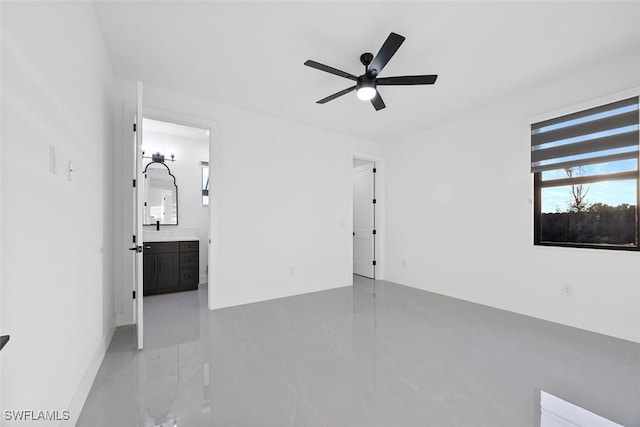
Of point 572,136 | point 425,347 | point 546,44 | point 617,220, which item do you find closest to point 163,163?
point 425,347

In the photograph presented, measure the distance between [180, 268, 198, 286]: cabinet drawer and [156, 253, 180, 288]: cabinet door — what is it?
A: 6cm

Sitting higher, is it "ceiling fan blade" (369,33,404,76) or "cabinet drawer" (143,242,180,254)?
"ceiling fan blade" (369,33,404,76)

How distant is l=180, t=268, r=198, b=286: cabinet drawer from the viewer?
173 inches

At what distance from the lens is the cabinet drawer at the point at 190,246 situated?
174 inches

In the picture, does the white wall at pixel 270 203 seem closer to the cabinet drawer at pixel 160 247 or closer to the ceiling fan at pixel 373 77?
the cabinet drawer at pixel 160 247

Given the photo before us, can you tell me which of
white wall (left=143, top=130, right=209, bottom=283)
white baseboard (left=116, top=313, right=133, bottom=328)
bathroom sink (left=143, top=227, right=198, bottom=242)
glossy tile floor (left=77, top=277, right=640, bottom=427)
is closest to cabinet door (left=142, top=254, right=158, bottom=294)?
bathroom sink (left=143, top=227, right=198, bottom=242)

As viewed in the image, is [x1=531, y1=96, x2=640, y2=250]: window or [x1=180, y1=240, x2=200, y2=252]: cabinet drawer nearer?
[x1=531, y1=96, x2=640, y2=250]: window

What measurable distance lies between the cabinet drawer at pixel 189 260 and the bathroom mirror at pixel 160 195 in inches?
32.0

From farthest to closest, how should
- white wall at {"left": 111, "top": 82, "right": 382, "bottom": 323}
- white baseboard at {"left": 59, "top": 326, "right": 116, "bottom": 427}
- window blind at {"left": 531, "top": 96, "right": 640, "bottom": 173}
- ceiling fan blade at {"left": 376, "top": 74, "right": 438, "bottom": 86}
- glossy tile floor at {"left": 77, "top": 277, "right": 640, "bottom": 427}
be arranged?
1. white wall at {"left": 111, "top": 82, "right": 382, "bottom": 323}
2. window blind at {"left": 531, "top": 96, "right": 640, "bottom": 173}
3. ceiling fan blade at {"left": 376, "top": 74, "right": 438, "bottom": 86}
4. glossy tile floor at {"left": 77, "top": 277, "right": 640, "bottom": 427}
5. white baseboard at {"left": 59, "top": 326, "right": 116, "bottom": 427}

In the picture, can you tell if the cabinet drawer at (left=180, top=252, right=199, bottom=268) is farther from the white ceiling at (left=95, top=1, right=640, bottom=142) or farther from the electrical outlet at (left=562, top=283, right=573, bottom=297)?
the electrical outlet at (left=562, top=283, right=573, bottom=297)

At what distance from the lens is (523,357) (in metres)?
2.23

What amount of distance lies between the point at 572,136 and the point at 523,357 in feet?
7.99

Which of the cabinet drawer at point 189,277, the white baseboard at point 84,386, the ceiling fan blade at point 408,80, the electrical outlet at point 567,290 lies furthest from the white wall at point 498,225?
the white baseboard at point 84,386

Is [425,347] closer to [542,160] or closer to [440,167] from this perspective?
[542,160]
